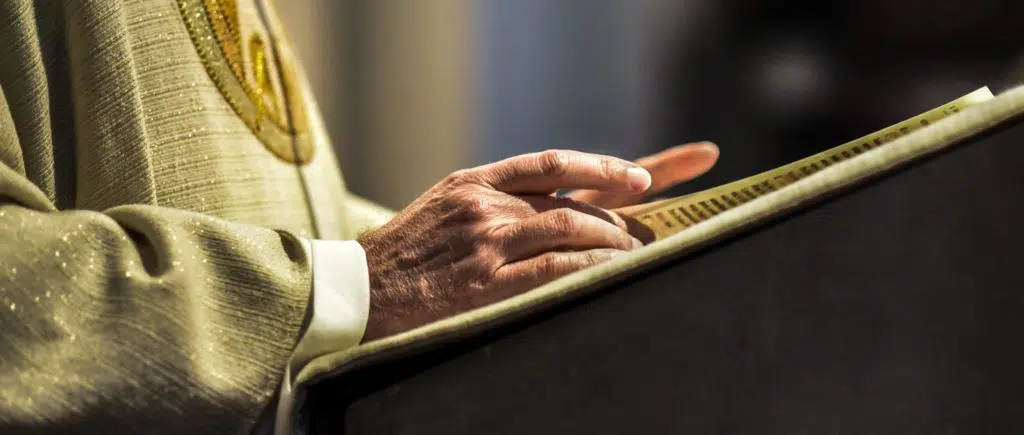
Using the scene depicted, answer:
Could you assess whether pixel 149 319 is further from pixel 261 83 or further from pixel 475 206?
pixel 261 83

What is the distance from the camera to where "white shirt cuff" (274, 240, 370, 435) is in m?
0.39

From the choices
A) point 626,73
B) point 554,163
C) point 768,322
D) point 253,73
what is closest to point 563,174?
point 554,163

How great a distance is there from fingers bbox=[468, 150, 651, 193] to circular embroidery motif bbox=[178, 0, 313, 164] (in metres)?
0.28

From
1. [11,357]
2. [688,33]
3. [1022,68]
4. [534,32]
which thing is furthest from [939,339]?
[534,32]

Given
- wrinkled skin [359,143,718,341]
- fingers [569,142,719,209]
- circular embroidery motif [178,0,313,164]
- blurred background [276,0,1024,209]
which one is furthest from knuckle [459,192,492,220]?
blurred background [276,0,1024,209]

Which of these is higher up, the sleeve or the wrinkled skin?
the wrinkled skin

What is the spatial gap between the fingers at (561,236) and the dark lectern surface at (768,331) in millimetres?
63

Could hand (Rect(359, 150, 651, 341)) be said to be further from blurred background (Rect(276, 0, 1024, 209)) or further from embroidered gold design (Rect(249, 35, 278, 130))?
blurred background (Rect(276, 0, 1024, 209))

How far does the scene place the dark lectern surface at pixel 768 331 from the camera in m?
0.36

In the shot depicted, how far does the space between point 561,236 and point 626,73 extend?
1266mm

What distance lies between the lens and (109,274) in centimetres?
39

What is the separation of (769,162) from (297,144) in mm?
1069

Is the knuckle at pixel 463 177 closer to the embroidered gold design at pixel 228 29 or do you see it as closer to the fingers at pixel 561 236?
the fingers at pixel 561 236

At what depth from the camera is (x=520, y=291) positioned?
1.34 feet
